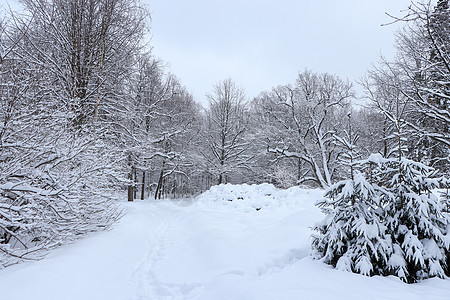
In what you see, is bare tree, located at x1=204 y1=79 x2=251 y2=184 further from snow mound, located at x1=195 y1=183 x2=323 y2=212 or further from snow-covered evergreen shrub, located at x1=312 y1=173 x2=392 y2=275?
snow-covered evergreen shrub, located at x1=312 y1=173 x2=392 y2=275

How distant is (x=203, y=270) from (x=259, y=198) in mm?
7696

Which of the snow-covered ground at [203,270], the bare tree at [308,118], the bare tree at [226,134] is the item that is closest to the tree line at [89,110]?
the bare tree at [308,118]

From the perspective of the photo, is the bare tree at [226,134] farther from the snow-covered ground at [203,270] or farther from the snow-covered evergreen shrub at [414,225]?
the snow-covered evergreen shrub at [414,225]

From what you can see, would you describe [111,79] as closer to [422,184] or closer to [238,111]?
[422,184]

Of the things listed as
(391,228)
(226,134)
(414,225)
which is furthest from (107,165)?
(226,134)

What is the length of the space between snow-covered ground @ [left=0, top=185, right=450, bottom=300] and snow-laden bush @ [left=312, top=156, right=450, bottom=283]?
10.4 inches

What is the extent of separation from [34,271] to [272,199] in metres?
9.39

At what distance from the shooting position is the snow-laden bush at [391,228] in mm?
3980


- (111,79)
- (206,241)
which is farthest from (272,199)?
(111,79)

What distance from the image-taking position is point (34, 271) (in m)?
4.02

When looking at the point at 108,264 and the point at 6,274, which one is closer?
the point at 6,274

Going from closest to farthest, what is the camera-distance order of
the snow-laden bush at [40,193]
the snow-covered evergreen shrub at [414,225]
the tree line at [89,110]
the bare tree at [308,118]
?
the snow-covered evergreen shrub at [414,225]
the snow-laden bush at [40,193]
the tree line at [89,110]
the bare tree at [308,118]

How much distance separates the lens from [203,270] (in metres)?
4.94

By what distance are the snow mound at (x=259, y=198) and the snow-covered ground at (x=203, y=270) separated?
2.54m
